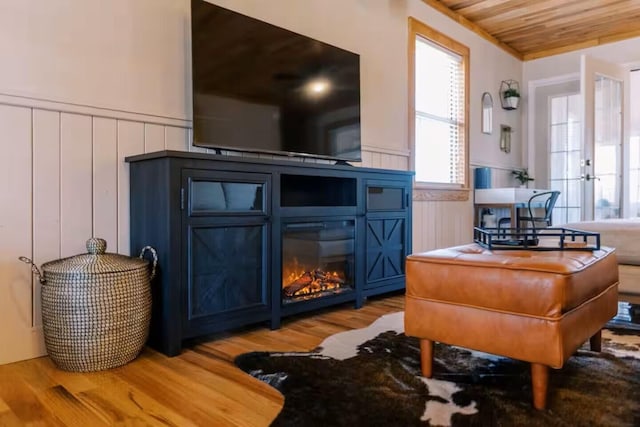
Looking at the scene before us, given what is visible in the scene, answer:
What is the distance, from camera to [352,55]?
124 inches

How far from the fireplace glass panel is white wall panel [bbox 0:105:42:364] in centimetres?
114

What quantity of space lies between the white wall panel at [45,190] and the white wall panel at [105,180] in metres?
0.16

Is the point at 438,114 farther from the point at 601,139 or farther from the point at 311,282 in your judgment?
the point at 311,282

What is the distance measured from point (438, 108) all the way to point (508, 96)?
1356 mm

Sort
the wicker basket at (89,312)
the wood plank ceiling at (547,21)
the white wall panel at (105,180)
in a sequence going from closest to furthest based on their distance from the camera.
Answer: the wicker basket at (89,312) → the white wall panel at (105,180) → the wood plank ceiling at (547,21)

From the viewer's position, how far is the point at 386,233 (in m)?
3.04

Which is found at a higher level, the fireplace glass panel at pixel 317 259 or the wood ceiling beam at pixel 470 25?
the wood ceiling beam at pixel 470 25

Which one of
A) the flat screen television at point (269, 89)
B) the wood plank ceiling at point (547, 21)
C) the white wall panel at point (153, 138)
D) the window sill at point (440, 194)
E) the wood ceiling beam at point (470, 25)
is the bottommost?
the window sill at point (440, 194)

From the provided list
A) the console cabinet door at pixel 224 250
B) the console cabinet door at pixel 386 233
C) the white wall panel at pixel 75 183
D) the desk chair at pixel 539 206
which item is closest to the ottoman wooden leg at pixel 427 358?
the console cabinet door at pixel 224 250

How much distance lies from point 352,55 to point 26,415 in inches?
106

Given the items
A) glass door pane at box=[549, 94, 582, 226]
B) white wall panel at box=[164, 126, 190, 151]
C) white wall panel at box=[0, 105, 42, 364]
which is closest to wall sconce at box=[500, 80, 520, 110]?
glass door pane at box=[549, 94, 582, 226]

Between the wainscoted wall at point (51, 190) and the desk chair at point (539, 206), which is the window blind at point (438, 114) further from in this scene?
the wainscoted wall at point (51, 190)

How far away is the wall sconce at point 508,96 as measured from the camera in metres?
5.23

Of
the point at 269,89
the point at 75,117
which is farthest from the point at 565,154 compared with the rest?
the point at 75,117
